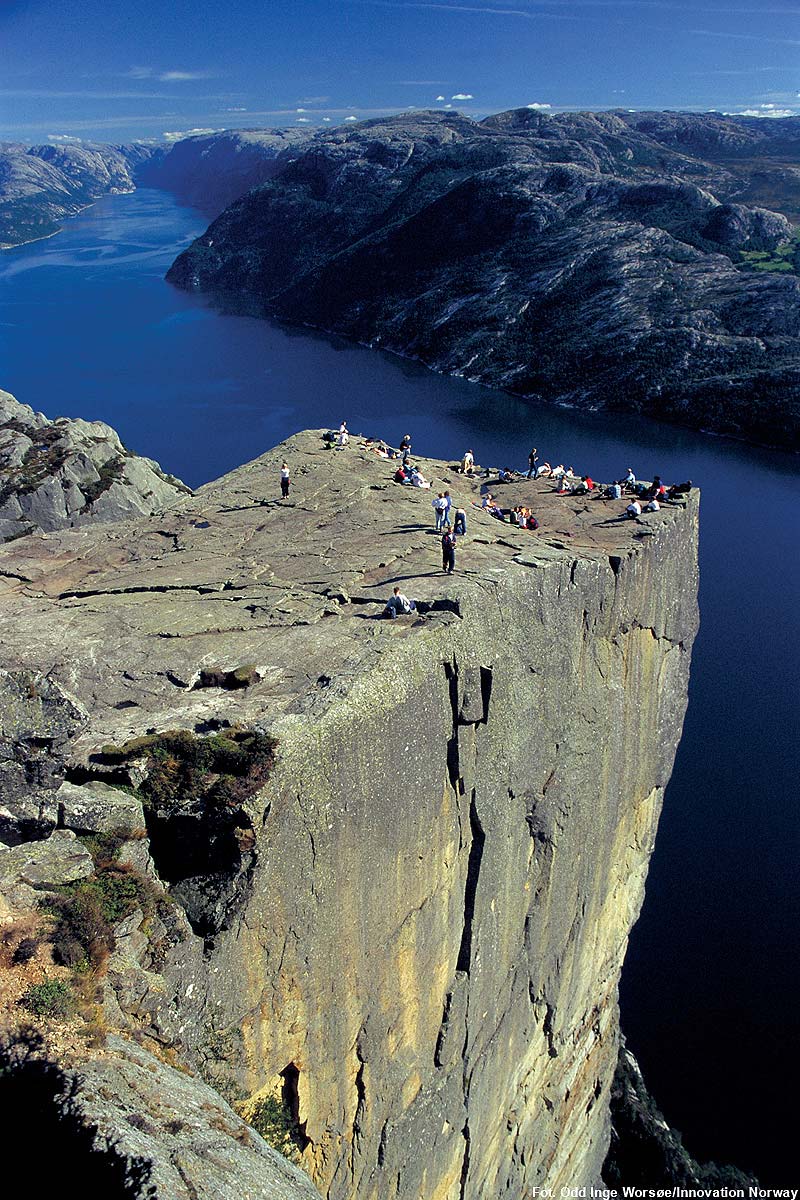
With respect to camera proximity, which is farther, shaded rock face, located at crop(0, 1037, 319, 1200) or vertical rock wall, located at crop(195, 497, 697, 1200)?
vertical rock wall, located at crop(195, 497, 697, 1200)

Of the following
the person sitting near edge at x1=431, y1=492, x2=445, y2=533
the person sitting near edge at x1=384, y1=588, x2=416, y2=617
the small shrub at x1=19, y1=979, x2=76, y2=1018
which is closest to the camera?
the small shrub at x1=19, y1=979, x2=76, y2=1018

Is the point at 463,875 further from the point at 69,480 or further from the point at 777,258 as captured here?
the point at 777,258

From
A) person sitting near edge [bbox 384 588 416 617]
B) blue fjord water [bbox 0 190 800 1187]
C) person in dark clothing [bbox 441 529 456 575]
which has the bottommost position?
blue fjord water [bbox 0 190 800 1187]

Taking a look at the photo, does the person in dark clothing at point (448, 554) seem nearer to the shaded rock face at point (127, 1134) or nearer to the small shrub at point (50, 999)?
the small shrub at point (50, 999)

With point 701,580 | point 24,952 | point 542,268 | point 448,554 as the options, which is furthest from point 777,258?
point 24,952

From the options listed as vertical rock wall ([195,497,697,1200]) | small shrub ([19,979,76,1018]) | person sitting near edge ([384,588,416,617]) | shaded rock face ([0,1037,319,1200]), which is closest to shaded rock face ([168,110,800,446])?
vertical rock wall ([195,497,697,1200])

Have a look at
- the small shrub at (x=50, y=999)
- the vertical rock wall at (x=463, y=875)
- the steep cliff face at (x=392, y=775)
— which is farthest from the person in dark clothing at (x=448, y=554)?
the small shrub at (x=50, y=999)

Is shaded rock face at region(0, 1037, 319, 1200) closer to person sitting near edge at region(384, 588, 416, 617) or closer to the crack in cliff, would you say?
the crack in cliff

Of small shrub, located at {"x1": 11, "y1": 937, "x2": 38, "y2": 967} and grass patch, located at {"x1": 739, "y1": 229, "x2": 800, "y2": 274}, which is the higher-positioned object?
grass patch, located at {"x1": 739, "y1": 229, "x2": 800, "y2": 274}
